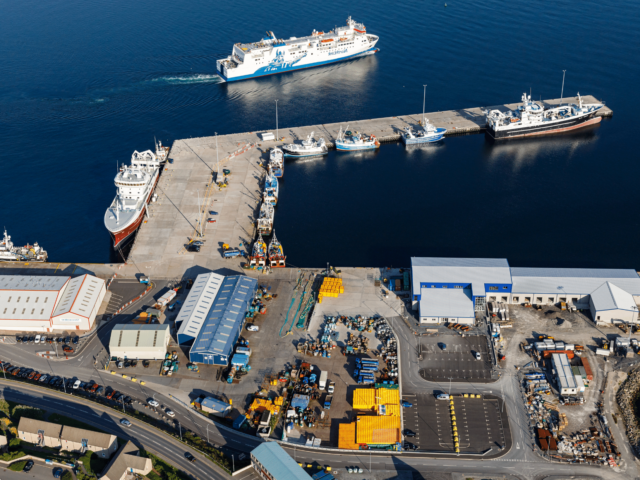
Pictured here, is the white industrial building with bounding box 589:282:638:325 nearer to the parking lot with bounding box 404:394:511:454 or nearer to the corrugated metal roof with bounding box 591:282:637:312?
the corrugated metal roof with bounding box 591:282:637:312

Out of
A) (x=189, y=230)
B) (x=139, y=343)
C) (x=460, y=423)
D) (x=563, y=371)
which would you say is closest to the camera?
(x=460, y=423)

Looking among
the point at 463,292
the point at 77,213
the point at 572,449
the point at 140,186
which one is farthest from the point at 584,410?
the point at 77,213

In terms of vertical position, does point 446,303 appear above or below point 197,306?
above

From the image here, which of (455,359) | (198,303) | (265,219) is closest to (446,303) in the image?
(455,359)

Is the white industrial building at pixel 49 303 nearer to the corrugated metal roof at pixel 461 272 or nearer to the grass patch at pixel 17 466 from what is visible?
the grass patch at pixel 17 466

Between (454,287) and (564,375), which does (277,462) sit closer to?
(564,375)
